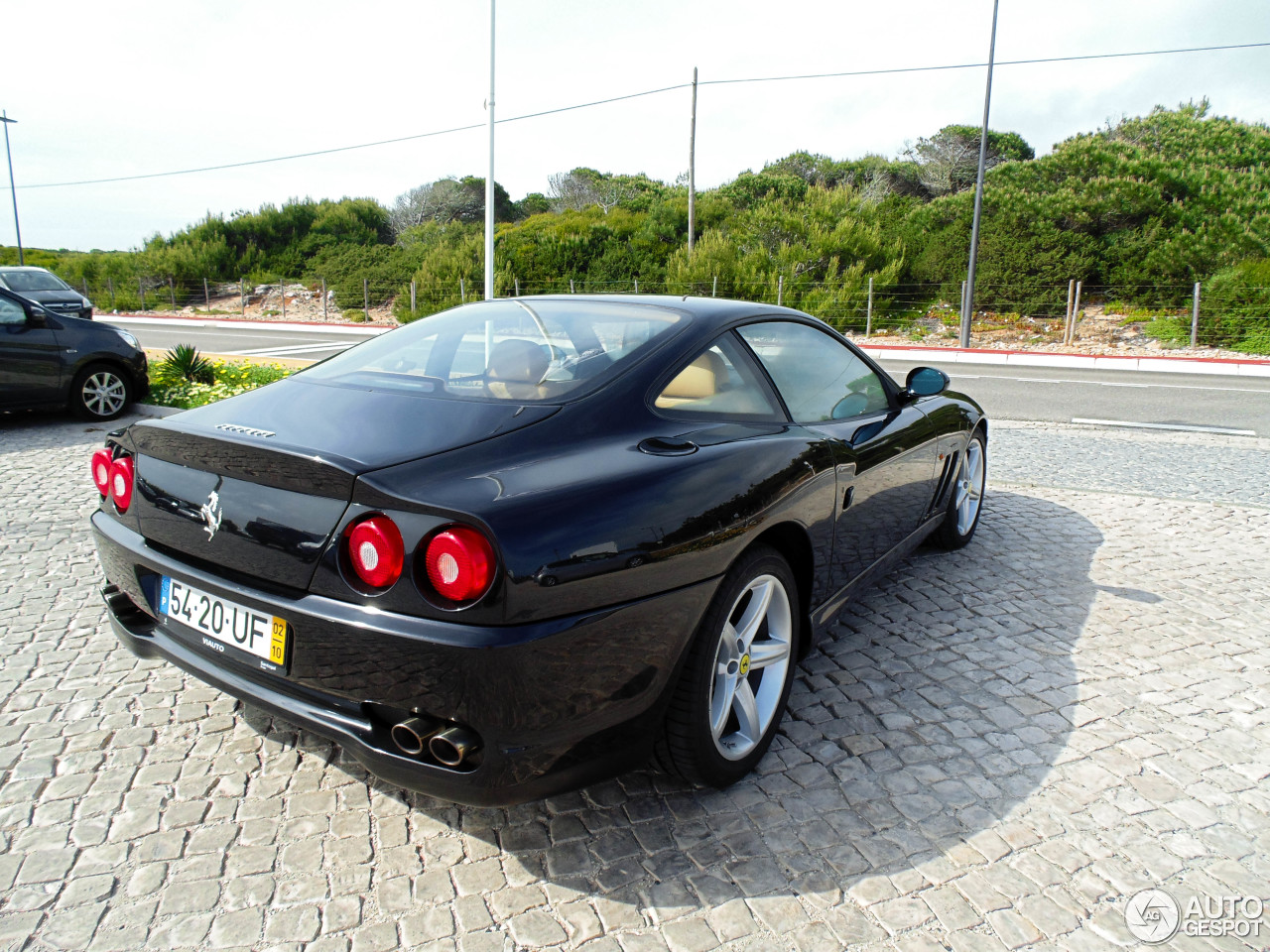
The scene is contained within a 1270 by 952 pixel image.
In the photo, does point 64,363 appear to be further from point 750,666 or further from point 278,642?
point 750,666

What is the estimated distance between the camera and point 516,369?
2561 millimetres

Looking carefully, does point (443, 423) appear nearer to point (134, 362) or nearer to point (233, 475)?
point (233, 475)

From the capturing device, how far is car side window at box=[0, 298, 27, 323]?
739cm

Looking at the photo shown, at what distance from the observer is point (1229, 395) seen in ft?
40.1

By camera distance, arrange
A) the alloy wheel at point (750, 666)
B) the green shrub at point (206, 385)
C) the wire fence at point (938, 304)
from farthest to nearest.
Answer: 1. the wire fence at point (938, 304)
2. the green shrub at point (206, 385)
3. the alloy wheel at point (750, 666)

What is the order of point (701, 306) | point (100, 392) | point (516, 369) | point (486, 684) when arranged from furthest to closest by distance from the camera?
point (100, 392) < point (701, 306) < point (516, 369) < point (486, 684)

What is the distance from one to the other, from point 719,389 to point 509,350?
682 mm

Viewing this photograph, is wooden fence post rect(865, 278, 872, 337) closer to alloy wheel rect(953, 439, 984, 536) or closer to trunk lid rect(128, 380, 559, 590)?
alloy wheel rect(953, 439, 984, 536)

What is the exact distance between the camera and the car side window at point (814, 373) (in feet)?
9.83

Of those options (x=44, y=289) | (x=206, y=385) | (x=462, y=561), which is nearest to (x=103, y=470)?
(x=462, y=561)

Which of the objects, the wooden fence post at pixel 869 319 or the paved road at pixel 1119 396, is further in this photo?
the wooden fence post at pixel 869 319

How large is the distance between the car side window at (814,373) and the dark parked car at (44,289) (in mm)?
17982

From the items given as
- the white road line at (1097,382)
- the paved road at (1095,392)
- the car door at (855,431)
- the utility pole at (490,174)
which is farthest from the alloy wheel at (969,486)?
the utility pole at (490,174)

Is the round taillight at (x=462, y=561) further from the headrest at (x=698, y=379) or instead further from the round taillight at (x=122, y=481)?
the round taillight at (x=122, y=481)
